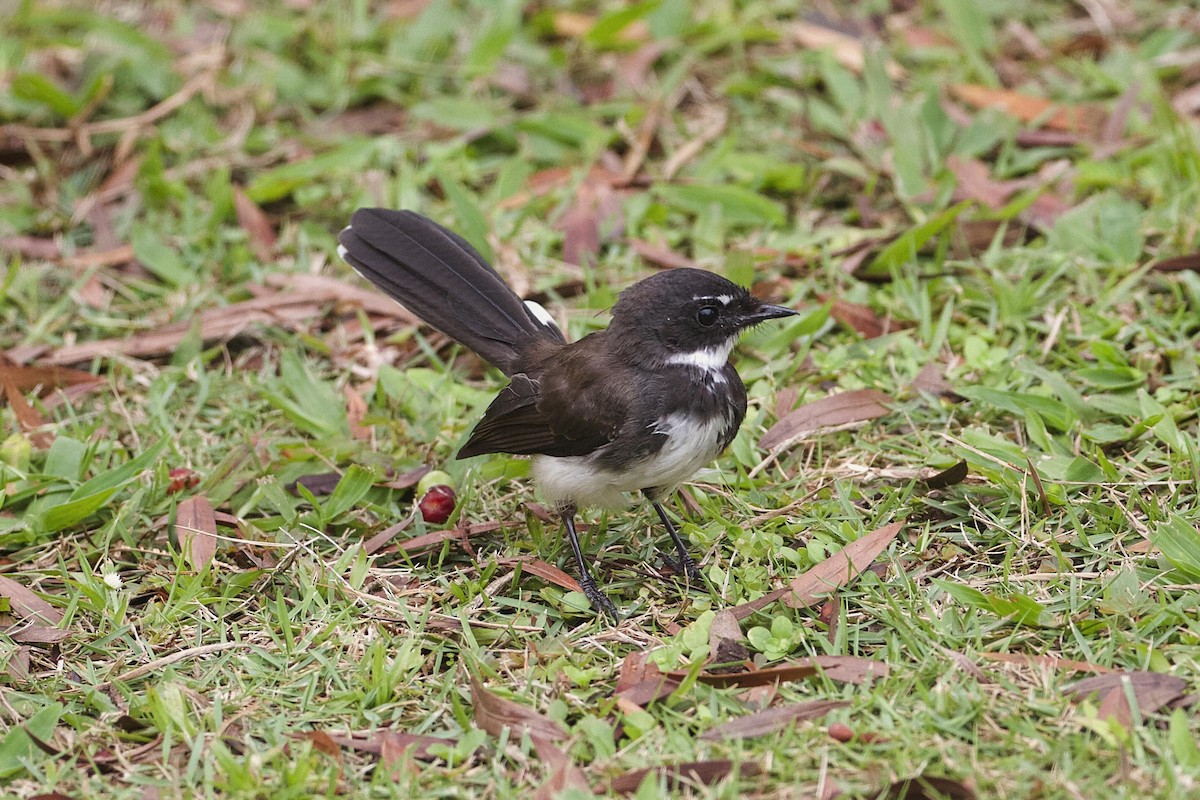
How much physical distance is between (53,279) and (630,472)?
13.2ft

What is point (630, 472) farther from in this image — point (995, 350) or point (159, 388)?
point (159, 388)

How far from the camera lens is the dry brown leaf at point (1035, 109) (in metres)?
8.04

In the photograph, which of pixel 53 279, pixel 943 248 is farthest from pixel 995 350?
pixel 53 279

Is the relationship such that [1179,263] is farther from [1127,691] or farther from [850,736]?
[850,736]

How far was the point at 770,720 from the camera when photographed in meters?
4.30

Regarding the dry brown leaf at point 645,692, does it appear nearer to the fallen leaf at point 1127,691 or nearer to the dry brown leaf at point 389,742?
the dry brown leaf at point 389,742

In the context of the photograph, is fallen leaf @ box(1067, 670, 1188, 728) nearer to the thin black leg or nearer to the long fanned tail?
the thin black leg

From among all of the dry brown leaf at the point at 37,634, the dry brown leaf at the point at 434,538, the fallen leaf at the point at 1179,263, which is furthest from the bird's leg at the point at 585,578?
the fallen leaf at the point at 1179,263

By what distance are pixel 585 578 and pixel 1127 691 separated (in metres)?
2.03

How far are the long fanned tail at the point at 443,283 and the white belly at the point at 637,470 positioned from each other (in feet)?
2.39

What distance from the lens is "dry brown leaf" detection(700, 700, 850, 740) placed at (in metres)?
4.26

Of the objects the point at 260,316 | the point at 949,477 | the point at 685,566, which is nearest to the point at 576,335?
the point at 260,316

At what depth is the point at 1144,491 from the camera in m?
5.32

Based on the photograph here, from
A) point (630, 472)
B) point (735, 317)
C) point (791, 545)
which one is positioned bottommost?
point (791, 545)
